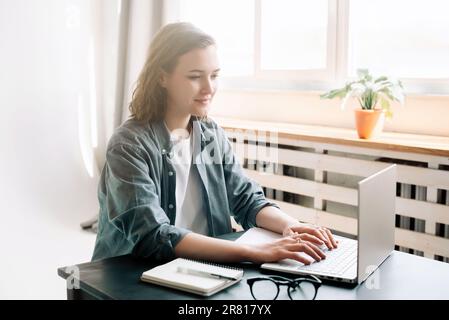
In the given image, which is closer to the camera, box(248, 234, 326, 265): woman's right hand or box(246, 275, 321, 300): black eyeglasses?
box(246, 275, 321, 300): black eyeglasses

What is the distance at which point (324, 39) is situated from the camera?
2514mm

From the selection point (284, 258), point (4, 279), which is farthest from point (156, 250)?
point (4, 279)

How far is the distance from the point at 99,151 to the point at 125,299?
2.53 m

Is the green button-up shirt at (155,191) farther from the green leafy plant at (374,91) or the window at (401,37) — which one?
the window at (401,37)

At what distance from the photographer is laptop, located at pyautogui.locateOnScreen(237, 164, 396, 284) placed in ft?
3.16

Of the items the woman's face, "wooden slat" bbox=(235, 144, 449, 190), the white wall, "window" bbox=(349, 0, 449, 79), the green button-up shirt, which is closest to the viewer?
the green button-up shirt

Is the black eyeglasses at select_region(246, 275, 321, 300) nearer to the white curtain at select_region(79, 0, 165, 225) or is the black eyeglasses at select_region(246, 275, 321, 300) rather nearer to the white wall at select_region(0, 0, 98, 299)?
the white wall at select_region(0, 0, 98, 299)

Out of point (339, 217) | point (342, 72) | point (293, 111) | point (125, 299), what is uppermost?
point (342, 72)

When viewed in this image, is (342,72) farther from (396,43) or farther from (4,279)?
(4,279)

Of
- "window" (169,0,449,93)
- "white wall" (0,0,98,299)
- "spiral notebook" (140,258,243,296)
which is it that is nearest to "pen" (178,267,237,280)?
"spiral notebook" (140,258,243,296)

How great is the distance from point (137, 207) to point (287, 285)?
0.41 metres

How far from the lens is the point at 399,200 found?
194 centimetres

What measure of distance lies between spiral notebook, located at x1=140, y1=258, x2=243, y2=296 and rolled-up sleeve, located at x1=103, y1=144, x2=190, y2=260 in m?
0.09

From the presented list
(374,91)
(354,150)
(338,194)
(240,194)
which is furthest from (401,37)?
(240,194)
